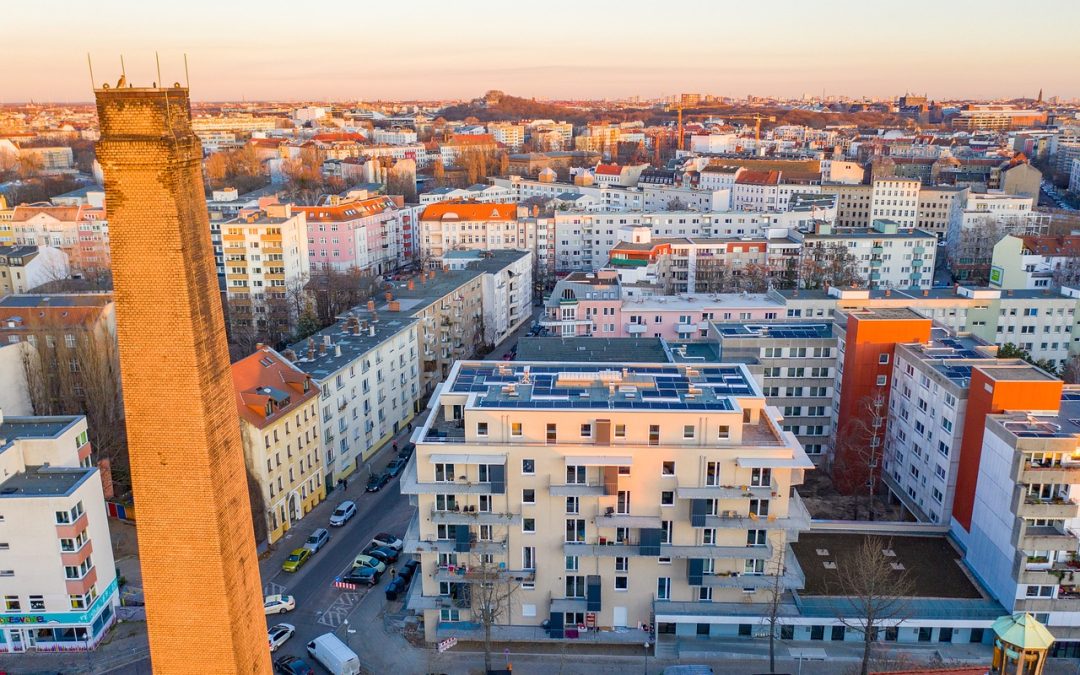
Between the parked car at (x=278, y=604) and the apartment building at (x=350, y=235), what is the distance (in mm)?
52824

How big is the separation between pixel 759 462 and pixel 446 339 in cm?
3370

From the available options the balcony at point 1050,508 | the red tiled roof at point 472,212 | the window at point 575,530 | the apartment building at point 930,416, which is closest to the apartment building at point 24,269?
the red tiled roof at point 472,212

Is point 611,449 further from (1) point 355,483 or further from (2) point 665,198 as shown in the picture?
(2) point 665,198

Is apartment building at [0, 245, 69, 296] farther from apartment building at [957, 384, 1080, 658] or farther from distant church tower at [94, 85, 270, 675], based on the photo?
apartment building at [957, 384, 1080, 658]

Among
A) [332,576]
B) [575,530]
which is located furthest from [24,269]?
[575,530]

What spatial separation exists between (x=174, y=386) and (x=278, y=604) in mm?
19241

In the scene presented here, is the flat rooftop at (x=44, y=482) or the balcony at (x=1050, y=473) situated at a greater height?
the balcony at (x=1050, y=473)

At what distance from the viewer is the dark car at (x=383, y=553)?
3572 cm

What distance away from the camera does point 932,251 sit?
7688cm

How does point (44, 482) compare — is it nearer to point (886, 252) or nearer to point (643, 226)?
point (643, 226)

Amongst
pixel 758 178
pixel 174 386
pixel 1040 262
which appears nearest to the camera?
pixel 174 386

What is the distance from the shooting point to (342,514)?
3903 centimetres

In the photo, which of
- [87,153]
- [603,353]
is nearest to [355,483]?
[603,353]

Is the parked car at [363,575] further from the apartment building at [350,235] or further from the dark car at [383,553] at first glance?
the apartment building at [350,235]
